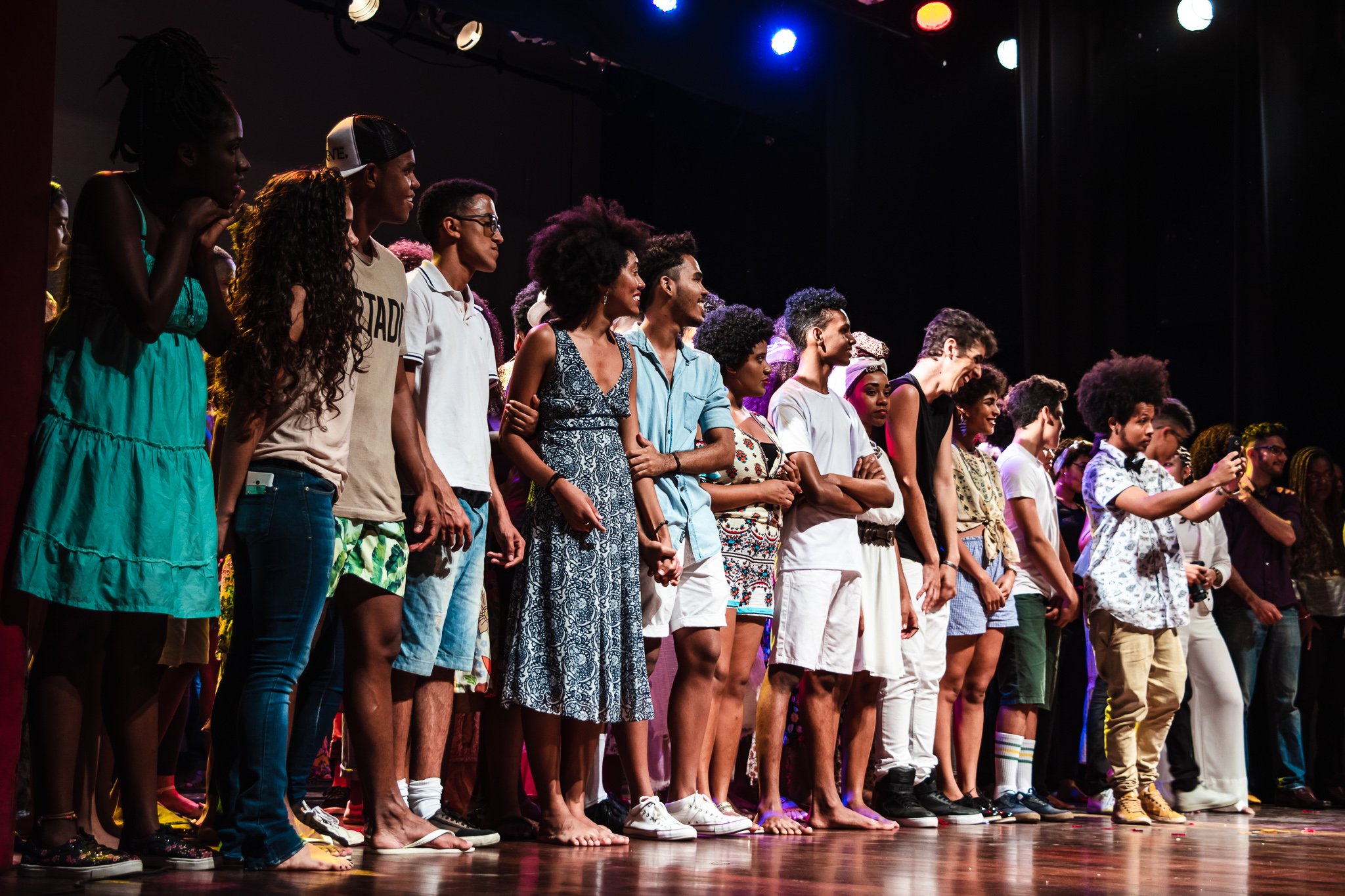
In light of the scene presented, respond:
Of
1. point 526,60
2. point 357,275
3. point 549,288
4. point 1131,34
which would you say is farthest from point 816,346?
point 526,60

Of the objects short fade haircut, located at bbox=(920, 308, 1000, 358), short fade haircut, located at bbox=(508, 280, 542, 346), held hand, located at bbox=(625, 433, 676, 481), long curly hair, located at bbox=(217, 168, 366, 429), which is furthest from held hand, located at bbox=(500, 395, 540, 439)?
short fade haircut, located at bbox=(920, 308, 1000, 358)

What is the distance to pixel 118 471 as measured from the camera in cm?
264

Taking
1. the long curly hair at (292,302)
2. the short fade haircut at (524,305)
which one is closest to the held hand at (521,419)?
the long curly hair at (292,302)

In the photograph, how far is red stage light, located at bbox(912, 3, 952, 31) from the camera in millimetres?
9086

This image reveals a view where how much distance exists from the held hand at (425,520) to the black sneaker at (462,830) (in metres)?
0.73

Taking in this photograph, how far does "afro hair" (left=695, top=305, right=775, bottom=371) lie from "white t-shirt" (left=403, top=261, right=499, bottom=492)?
132 cm

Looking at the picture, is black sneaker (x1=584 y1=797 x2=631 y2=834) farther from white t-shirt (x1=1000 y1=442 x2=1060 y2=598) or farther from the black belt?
white t-shirt (x1=1000 y1=442 x2=1060 y2=598)

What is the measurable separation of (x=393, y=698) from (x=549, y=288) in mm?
1364

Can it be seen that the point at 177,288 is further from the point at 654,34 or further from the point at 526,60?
the point at 526,60

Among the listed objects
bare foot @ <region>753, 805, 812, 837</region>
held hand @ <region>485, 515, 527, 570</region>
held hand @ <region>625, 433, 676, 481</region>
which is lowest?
bare foot @ <region>753, 805, 812, 837</region>

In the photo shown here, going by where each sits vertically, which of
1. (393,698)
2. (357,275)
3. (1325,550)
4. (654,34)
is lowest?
(393,698)

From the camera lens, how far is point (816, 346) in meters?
5.00

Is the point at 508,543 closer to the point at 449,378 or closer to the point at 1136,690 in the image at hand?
the point at 449,378

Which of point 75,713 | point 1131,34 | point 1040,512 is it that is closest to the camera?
point 75,713
